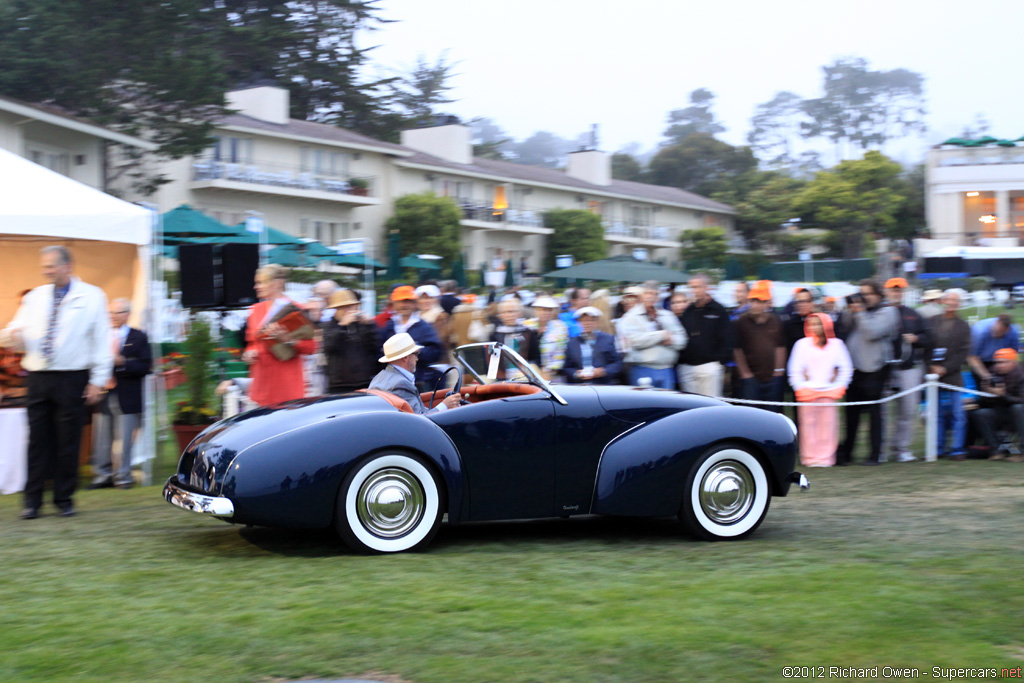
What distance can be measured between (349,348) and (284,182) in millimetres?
34066

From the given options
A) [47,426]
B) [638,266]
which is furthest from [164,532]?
[638,266]

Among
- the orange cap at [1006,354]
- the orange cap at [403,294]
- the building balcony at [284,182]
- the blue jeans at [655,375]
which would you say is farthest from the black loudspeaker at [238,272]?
the building balcony at [284,182]

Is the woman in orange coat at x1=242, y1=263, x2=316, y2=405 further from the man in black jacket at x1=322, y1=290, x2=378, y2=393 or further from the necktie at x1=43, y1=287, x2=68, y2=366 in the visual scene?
the necktie at x1=43, y1=287, x2=68, y2=366

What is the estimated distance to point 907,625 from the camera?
15.1ft

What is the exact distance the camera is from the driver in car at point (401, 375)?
669 centimetres

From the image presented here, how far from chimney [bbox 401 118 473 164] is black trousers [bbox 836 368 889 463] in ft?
139

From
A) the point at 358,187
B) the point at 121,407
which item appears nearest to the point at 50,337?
the point at 121,407

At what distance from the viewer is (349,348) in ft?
29.8

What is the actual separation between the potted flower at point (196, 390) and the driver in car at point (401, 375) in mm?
3693

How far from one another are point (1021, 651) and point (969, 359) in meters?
8.20

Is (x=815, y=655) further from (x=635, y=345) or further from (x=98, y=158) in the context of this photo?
(x=98, y=158)

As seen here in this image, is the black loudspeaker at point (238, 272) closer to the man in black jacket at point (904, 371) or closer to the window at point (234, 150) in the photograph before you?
the man in black jacket at point (904, 371)

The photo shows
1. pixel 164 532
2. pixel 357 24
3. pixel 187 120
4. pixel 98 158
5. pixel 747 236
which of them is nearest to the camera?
pixel 164 532

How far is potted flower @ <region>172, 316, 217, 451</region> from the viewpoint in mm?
9945
